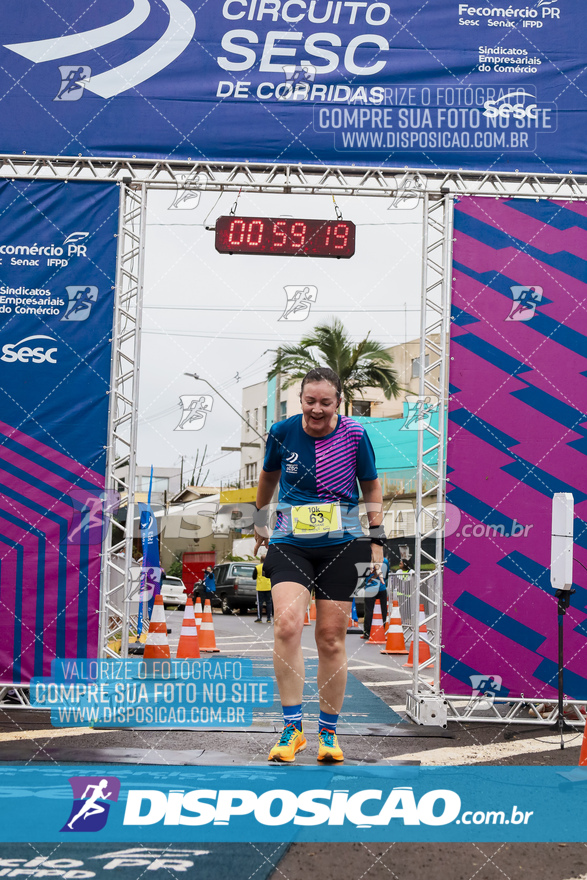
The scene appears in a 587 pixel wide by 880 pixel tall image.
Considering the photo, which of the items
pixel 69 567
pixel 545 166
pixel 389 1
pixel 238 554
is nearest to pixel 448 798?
pixel 69 567

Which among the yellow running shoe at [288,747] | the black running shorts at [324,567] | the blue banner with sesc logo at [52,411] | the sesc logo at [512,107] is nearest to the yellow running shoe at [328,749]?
the yellow running shoe at [288,747]

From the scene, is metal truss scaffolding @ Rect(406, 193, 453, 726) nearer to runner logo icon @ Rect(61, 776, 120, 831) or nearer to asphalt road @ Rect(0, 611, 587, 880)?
asphalt road @ Rect(0, 611, 587, 880)

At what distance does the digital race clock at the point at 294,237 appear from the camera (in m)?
7.55

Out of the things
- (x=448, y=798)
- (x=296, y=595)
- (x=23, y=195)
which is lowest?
(x=448, y=798)

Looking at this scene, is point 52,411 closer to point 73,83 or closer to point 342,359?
point 73,83

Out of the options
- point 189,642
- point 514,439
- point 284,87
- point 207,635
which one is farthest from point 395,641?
point 284,87

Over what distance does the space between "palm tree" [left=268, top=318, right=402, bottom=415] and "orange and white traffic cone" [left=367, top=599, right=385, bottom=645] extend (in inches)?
382

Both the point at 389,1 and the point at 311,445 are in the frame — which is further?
the point at 389,1

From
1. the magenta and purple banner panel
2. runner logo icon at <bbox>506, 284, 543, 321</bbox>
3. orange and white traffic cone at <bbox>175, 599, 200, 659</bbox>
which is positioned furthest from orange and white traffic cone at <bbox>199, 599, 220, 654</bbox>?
runner logo icon at <bbox>506, 284, 543, 321</bbox>

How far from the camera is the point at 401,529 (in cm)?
3259

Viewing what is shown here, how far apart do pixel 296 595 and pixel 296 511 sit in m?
0.45

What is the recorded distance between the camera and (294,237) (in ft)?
24.8

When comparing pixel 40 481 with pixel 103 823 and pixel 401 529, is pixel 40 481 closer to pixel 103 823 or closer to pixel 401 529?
pixel 103 823

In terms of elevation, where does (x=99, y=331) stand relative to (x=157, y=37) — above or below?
below
